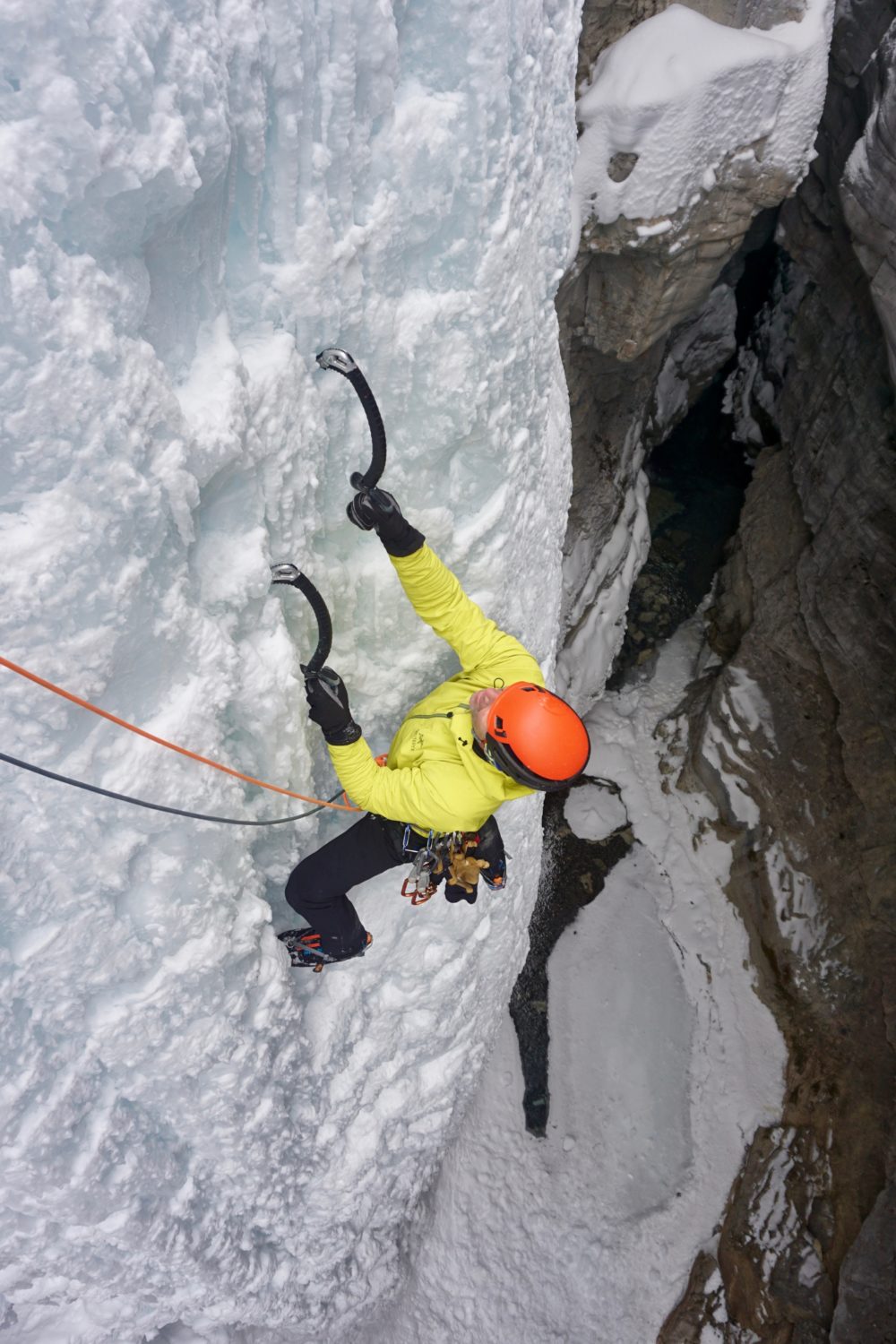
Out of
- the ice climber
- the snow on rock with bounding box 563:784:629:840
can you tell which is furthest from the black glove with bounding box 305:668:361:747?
the snow on rock with bounding box 563:784:629:840

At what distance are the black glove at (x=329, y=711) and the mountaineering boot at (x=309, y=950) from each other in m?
0.86

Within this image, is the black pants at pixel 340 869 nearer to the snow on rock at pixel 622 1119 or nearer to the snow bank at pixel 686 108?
the snow on rock at pixel 622 1119

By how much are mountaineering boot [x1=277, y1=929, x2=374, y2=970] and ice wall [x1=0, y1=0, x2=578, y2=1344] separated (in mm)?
104

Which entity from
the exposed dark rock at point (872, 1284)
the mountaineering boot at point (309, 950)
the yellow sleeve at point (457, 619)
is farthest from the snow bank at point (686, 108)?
the exposed dark rock at point (872, 1284)

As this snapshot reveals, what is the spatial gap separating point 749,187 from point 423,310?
10.7ft

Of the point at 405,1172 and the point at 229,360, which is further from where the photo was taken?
the point at 405,1172

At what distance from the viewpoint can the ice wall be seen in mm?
1393

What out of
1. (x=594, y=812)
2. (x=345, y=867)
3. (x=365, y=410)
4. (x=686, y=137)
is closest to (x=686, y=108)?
(x=686, y=137)

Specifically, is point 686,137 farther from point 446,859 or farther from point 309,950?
point 309,950

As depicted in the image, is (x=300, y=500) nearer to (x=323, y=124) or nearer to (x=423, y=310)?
(x=423, y=310)

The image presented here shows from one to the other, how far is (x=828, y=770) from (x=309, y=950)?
4292 millimetres

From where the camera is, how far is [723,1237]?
4.87m

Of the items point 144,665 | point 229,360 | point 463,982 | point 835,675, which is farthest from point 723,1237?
point 229,360

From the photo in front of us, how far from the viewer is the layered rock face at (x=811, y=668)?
4.46 meters
